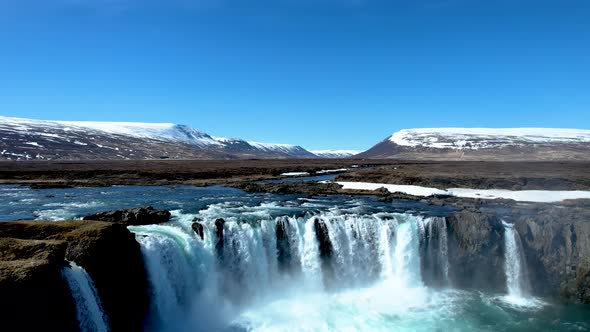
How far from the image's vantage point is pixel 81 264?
1545cm

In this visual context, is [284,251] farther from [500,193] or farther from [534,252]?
[500,193]

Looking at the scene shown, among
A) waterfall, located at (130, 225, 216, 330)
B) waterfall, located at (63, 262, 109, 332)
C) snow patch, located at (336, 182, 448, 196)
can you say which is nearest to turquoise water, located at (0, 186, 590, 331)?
waterfall, located at (130, 225, 216, 330)

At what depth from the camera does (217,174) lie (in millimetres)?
72625

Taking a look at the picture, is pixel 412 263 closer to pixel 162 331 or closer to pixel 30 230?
pixel 162 331

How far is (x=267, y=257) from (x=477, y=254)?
15.0m

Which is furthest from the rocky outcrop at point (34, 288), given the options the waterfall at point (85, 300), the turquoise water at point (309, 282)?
the turquoise water at point (309, 282)

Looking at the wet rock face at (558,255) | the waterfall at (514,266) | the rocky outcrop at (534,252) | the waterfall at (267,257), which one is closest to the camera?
the waterfall at (267,257)

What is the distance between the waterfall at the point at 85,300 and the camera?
523 inches

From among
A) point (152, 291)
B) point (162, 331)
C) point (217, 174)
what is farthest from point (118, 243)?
point (217, 174)

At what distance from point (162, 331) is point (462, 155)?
623ft

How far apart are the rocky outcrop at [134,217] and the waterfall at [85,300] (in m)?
10.4

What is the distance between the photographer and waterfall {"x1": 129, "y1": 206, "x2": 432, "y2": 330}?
20.2 m

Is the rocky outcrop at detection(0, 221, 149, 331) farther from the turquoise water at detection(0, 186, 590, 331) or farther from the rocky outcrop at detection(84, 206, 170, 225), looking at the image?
the rocky outcrop at detection(84, 206, 170, 225)

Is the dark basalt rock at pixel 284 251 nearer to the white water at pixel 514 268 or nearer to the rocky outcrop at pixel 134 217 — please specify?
the rocky outcrop at pixel 134 217
